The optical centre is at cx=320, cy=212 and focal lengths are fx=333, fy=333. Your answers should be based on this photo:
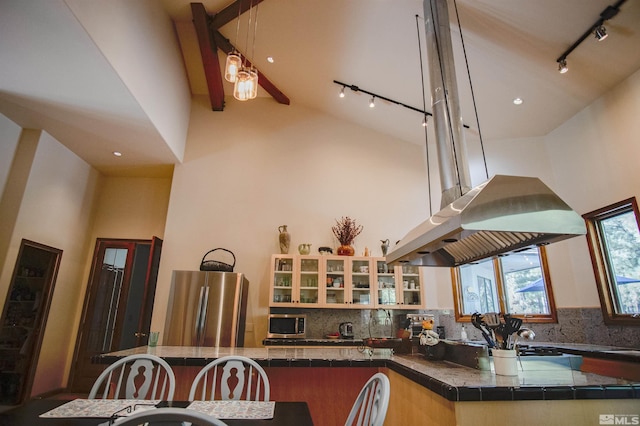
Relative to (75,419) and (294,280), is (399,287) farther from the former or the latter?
(75,419)

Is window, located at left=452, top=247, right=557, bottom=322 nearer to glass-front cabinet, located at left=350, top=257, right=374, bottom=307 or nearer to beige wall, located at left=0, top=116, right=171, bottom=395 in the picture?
glass-front cabinet, located at left=350, top=257, right=374, bottom=307

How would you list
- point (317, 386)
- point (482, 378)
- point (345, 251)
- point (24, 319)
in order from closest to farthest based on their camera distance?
Result: point (482, 378) → point (317, 386) → point (24, 319) → point (345, 251)

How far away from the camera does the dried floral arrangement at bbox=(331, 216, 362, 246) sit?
505 cm

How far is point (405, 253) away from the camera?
2557 millimetres

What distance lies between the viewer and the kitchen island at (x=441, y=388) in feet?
5.07

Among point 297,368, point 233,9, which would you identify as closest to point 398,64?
point 233,9

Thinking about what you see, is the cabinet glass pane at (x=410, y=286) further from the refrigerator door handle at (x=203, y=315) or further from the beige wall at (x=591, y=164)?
the refrigerator door handle at (x=203, y=315)

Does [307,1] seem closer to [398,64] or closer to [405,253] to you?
[398,64]

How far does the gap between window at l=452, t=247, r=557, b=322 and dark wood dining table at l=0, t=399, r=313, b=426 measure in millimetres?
2943

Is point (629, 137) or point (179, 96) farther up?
point (179, 96)

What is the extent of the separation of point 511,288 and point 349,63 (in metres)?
3.60

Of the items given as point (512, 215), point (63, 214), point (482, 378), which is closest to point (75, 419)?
point (482, 378)

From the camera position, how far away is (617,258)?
11.3ft

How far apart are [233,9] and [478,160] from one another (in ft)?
12.8
